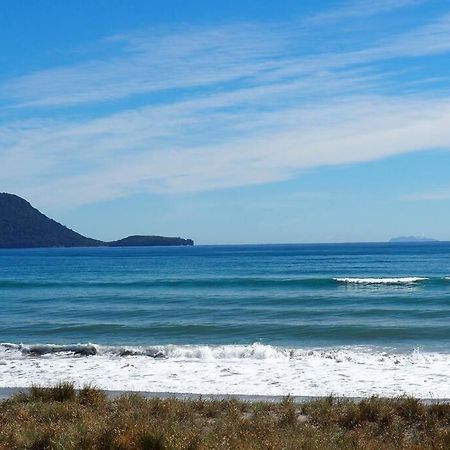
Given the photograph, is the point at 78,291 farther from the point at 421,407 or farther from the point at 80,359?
the point at 421,407

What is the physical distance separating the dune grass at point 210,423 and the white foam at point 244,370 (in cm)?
273

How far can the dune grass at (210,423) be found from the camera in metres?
7.98

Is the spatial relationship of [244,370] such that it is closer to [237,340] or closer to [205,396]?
[205,396]

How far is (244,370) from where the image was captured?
52.0 feet

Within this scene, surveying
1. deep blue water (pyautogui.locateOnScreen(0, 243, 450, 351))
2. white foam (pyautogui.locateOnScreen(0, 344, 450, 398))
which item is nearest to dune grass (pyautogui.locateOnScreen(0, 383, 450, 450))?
white foam (pyautogui.locateOnScreen(0, 344, 450, 398))

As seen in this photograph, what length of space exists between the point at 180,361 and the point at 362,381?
525cm

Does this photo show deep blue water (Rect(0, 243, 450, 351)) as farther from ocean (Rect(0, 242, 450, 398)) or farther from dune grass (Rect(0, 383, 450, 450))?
dune grass (Rect(0, 383, 450, 450))

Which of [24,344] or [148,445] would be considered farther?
[24,344]

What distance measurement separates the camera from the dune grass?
7977mm

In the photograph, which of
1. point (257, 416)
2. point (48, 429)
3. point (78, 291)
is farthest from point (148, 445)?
point (78, 291)

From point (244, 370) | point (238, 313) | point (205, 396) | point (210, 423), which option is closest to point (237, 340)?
point (244, 370)

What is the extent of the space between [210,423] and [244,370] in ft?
20.9

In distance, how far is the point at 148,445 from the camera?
25.9 feet

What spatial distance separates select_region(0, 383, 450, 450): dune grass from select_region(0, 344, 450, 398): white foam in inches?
108
